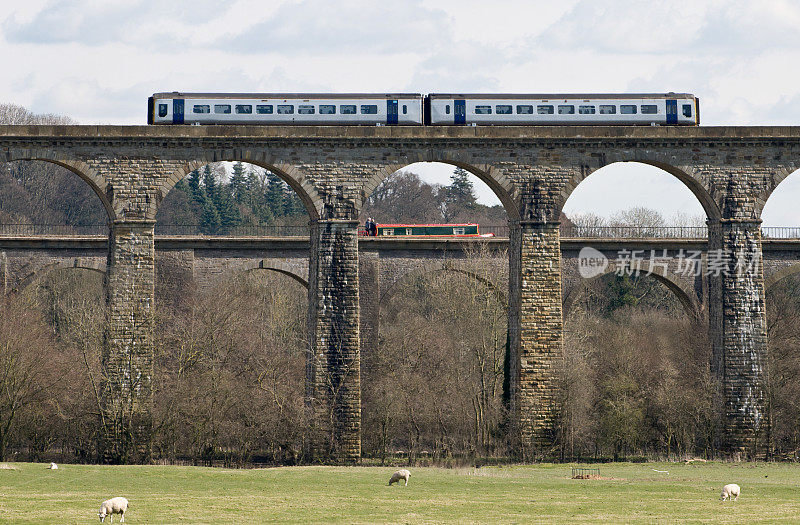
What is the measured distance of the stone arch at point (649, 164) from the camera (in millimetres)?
36250

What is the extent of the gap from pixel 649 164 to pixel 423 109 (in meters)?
7.29

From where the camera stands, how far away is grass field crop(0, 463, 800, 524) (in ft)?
77.0

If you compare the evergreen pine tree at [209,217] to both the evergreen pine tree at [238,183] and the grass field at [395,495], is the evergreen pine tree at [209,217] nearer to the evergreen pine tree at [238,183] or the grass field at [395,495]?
the evergreen pine tree at [238,183]

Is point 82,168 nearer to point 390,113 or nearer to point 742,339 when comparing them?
point 390,113

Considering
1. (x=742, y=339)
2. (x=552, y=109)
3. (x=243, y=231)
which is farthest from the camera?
(x=243, y=231)

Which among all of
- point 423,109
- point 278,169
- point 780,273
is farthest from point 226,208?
point 278,169

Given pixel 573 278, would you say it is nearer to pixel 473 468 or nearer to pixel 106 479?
pixel 473 468

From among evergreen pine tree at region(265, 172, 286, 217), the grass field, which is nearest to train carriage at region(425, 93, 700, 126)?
the grass field

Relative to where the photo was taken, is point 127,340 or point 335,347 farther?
point 335,347

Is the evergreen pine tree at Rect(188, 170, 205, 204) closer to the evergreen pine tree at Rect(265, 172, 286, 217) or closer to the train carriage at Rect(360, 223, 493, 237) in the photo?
the evergreen pine tree at Rect(265, 172, 286, 217)

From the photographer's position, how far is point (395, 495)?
87.9 feet

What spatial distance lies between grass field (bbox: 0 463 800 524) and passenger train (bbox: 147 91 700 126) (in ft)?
36.4

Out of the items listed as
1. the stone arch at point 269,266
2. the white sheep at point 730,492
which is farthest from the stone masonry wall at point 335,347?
the stone arch at point 269,266

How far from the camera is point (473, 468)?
111 feet
